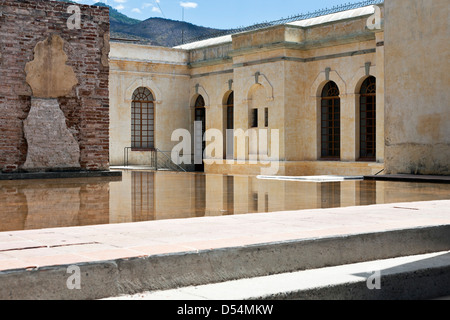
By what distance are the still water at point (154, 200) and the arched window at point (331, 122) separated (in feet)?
36.8

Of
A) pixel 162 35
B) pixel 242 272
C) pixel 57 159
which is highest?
pixel 162 35

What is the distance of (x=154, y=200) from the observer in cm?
843

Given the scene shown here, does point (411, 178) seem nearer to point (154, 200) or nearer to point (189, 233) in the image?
point (154, 200)

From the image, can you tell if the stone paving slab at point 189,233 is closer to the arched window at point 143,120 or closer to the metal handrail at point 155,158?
the metal handrail at point 155,158

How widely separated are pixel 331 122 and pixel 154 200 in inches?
602

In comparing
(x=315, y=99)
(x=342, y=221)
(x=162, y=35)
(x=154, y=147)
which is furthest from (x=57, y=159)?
(x=162, y=35)

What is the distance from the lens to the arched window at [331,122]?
74.2 ft

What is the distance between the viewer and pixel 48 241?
447 cm

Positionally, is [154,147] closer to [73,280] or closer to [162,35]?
[73,280]

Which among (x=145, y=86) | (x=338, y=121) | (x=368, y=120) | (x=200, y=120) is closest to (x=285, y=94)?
(x=338, y=121)

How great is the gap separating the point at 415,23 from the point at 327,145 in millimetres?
10331

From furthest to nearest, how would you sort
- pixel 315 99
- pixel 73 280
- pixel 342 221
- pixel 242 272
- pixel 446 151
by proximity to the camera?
pixel 315 99 < pixel 446 151 < pixel 342 221 < pixel 242 272 < pixel 73 280

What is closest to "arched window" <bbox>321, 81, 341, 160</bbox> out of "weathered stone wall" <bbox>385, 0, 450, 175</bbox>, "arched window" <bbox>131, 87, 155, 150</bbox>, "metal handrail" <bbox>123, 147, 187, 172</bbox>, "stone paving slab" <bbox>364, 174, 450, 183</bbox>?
"metal handrail" <bbox>123, 147, 187, 172</bbox>

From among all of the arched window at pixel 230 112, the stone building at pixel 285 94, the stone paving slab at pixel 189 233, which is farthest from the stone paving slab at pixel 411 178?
the arched window at pixel 230 112
